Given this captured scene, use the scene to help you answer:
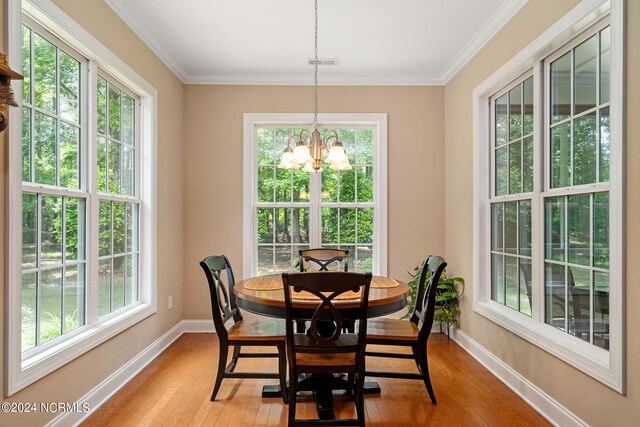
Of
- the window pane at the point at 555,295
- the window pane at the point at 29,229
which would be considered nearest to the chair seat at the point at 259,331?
the window pane at the point at 29,229

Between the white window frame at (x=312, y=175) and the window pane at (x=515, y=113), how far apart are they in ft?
4.67

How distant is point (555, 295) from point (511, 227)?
71cm

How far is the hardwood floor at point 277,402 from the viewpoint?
2.39 meters

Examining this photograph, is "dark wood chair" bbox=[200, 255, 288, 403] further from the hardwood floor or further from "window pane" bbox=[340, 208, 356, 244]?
"window pane" bbox=[340, 208, 356, 244]

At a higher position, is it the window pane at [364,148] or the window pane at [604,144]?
the window pane at [364,148]

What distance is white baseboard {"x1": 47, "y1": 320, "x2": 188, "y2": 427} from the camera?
2.26m

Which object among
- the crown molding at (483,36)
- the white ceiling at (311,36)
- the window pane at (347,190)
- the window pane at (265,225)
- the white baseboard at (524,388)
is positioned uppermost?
the white ceiling at (311,36)

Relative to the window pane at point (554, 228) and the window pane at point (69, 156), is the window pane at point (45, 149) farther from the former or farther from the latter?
the window pane at point (554, 228)

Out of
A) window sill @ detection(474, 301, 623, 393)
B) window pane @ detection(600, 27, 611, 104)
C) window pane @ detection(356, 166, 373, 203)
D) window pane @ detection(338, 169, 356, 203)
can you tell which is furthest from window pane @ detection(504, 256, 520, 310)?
window pane @ detection(338, 169, 356, 203)

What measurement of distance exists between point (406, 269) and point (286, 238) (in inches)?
53.6

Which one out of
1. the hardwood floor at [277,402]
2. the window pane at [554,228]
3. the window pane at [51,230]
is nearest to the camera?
the window pane at [51,230]

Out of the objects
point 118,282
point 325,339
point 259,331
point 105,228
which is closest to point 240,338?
point 259,331

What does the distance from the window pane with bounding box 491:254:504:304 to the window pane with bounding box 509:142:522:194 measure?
0.59 meters

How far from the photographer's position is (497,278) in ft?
11.1
